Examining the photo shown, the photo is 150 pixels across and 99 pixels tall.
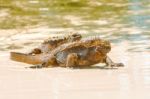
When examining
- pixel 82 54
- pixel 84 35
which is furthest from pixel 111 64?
pixel 84 35

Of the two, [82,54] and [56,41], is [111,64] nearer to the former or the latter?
[82,54]

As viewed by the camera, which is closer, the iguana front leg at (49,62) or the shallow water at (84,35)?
the shallow water at (84,35)

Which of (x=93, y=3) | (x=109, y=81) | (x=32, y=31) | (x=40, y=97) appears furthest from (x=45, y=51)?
(x=93, y=3)

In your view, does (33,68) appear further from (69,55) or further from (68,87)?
(68,87)

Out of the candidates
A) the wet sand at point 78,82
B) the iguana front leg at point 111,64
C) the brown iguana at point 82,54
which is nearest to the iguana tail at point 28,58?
the wet sand at point 78,82

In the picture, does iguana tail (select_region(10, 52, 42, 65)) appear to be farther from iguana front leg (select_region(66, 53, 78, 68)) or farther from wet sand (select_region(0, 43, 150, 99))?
iguana front leg (select_region(66, 53, 78, 68))

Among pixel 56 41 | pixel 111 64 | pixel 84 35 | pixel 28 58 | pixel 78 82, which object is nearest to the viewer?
pixel 78 82

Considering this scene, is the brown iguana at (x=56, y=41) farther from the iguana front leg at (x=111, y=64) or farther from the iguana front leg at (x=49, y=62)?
the iguana front leg at (x=111, y=64)
